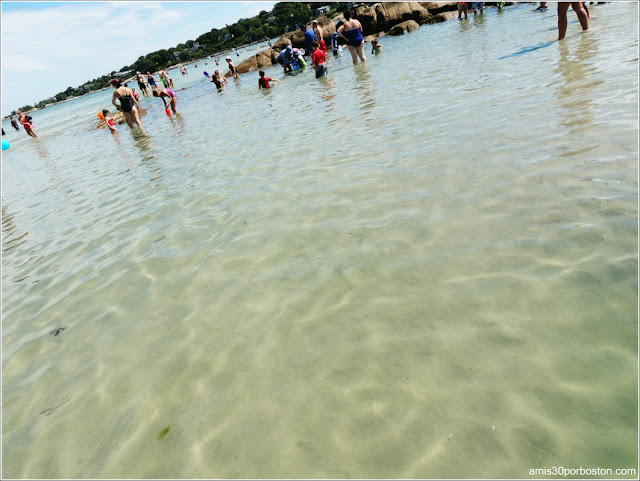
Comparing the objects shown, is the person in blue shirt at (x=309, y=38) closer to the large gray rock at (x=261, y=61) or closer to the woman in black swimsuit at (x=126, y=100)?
the large gray rock at (x=261, y=61)

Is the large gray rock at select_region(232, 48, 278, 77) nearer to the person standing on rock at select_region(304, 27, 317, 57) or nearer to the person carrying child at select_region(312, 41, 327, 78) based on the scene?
the person standing on rock at select_region(304, 27, 317, 57)

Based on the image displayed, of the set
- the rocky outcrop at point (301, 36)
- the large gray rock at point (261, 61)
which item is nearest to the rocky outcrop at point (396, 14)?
the large gray rock at point (261, 61)

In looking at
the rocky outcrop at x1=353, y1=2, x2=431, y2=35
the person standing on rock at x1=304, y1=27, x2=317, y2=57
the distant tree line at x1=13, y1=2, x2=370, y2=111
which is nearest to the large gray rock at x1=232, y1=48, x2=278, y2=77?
the rocky outcrop at x1=353, y1=2, x2=431, y2=35

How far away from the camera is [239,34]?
5413 inches

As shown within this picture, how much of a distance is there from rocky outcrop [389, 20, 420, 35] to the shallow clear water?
2270 centimetres

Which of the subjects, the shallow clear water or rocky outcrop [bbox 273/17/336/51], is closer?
the shallow clear water

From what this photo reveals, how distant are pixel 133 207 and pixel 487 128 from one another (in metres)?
5.75

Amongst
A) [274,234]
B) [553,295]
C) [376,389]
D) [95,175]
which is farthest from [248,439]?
[95,175]

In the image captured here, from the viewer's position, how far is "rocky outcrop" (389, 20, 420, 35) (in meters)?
25.8

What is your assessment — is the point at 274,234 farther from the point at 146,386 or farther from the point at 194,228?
the point at 146,386

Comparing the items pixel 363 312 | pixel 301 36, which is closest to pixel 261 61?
pixel 301 36

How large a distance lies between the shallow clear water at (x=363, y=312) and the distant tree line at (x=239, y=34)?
403 ft

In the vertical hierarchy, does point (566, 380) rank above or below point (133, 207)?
below

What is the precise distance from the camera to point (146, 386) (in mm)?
2676
